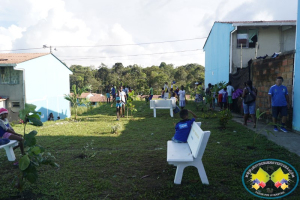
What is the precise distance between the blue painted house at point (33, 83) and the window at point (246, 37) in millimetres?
13910

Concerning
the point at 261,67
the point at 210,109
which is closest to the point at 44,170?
the point at 261,67

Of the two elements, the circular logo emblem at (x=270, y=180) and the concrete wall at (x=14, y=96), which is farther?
the concrete wall at (x=14, y=96)

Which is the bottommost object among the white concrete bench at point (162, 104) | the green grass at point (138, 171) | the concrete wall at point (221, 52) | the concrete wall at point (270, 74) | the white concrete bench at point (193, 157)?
the green grass at point (138, 171)

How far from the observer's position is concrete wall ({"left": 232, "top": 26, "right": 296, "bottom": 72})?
15462 millimetres

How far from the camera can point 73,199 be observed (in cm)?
345

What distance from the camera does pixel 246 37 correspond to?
15422mm

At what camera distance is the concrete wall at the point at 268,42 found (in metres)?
15.5

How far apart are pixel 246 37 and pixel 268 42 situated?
1619 millimetres

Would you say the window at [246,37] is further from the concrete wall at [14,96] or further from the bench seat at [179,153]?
A: the concrete wall at [14,96]

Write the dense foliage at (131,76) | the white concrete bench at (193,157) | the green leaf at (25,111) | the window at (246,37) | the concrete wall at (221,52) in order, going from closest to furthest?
1. the green leaf at (25,111)
2. the white concrete bench at (193,157)
3. the window at (246,37)
4. the concrete wall at (221,52)
5. the dense foliage at (131,76)

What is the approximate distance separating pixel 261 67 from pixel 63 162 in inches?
335

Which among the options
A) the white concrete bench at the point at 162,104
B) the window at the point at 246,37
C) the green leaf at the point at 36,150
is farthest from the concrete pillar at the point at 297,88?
the window at the point at 246,37

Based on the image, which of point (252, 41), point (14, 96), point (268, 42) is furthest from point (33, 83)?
point (268, 42)

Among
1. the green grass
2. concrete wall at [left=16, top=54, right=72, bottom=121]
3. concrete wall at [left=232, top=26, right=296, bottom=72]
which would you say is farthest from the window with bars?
concrete wall at [left=232, top=26, right=296, bottom=72]
